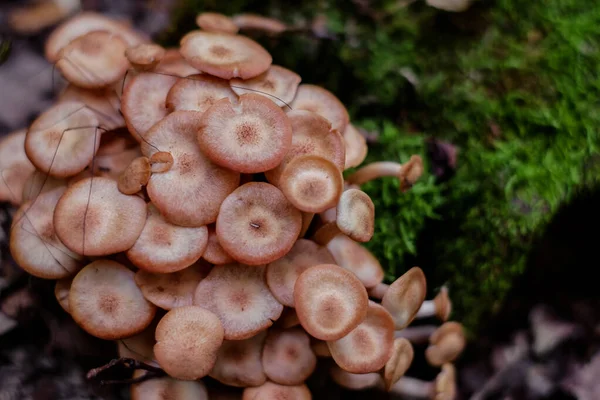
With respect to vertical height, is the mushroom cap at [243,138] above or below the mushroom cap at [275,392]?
above

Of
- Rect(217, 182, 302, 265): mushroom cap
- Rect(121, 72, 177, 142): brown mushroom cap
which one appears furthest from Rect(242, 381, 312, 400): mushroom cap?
Rect(121, 72, 177, 142): brown mushroom cap

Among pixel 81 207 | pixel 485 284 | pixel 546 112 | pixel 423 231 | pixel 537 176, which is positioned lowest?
pixel 485 284

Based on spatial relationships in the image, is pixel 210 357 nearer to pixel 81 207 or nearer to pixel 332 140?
pixel 81 207

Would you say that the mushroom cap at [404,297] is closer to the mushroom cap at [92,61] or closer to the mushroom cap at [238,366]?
the mushroom cap at [238,366]

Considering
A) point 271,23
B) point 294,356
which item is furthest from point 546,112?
point 294,356

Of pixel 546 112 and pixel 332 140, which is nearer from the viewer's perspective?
pixel 332 140

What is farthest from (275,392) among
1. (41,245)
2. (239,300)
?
(41,245)

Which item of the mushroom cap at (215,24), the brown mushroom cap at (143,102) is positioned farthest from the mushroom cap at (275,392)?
the mushroom cap at (215,24)
